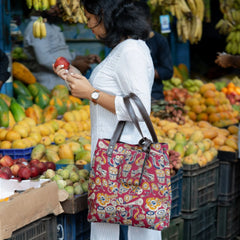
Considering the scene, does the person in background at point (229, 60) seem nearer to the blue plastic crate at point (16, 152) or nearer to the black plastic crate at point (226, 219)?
the black plastic crate at point (226, 219)

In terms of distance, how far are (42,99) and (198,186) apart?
1.95m

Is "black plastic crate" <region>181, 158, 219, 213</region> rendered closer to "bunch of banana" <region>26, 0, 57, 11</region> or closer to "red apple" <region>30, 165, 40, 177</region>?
"red apple" <region>30, 165, 40, 177</region>

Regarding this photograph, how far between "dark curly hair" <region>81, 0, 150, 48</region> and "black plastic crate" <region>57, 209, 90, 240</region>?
110cm

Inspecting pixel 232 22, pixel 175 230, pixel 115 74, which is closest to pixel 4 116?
pixel 175 230

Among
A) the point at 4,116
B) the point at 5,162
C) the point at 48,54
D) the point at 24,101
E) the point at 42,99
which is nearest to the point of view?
the point at 5,162

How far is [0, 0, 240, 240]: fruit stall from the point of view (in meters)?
2.55

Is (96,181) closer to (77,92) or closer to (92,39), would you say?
(77,92)

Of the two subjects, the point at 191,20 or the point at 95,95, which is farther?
the point at 191,20

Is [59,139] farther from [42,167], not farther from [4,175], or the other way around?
[4,175]

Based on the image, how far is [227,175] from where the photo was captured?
14.6ft

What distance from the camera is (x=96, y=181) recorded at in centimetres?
251

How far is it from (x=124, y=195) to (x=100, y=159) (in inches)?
9.0

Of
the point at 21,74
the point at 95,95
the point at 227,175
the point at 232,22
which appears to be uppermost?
the point at 232,22

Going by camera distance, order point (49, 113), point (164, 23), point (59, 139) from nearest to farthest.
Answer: point (59, 139)
point (49, 113)
point (164, 23)
